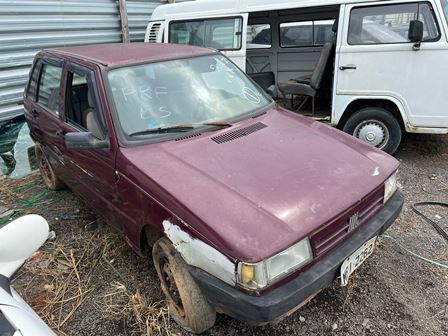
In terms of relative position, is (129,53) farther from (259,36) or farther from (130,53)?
(259,36)

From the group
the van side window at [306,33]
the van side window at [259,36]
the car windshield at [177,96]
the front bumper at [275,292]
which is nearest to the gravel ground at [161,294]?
the front bumper at [275,292]

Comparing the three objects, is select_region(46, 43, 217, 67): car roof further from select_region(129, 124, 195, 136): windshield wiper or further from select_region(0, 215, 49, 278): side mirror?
select_region(0, 215, 49, 278): side mirror

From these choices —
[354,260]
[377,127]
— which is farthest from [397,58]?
[354,260]

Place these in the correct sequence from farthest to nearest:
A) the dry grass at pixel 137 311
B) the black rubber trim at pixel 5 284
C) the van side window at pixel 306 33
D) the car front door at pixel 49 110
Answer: the van side window at pixel 306 33, the car front door at pixel 49 110, the dry grass at pixel 137 311, the black rubber trim at pixel 5 284

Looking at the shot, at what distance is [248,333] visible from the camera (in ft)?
7.31

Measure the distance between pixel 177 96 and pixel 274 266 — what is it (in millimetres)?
1548

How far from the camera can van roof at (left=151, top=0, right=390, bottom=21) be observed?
4633mm

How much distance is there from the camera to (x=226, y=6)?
17.6ft

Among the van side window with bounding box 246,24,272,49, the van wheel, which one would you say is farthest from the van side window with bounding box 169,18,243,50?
the van wheel

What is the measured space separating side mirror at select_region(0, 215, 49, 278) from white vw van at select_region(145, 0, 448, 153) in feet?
13.0

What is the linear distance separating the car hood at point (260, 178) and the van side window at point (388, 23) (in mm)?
2199

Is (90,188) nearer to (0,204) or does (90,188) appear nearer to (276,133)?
(276,133)

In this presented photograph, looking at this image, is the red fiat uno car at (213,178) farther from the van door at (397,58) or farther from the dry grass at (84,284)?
→ the van door at (397,58)

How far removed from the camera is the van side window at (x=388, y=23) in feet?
13.1
